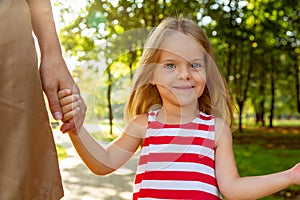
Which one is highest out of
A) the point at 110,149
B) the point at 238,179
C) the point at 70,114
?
the point at 70,114

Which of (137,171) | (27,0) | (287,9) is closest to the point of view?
(27,0)

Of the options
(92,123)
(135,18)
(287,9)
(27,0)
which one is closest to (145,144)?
(92,123)

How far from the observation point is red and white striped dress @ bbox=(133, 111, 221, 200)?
2.36m

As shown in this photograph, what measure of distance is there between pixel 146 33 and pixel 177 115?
462 millimetres

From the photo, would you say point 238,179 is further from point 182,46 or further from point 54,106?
point 54,106

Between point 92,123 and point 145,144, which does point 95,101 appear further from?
point 145,144

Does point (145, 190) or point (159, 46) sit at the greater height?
point (159, 46)

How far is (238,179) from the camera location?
2.33 m

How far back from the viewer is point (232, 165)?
2.38 m

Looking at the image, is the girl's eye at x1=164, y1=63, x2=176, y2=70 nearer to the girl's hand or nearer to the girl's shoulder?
the girl's shoulder

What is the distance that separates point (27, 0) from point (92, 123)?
0.75 meters

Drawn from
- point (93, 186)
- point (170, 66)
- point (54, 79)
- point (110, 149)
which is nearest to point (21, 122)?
Answer: point (54, 79)

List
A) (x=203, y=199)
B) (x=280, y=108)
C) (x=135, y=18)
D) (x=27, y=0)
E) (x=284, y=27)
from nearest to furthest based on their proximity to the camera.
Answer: (x=27, y=0) → (x=203, y=199) → (x=135, y=18) → (x=284, y=27) → (x=280, y=108)

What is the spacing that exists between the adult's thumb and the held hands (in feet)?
0.05
